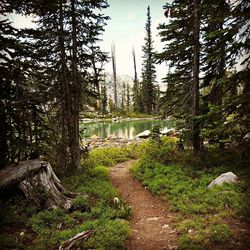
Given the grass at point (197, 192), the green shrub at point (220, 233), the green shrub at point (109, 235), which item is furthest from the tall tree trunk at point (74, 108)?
the green shrub at point (220, 233)

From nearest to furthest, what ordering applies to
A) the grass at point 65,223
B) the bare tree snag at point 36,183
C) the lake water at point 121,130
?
the grass at point 65,223 < the bare tree snag at point 36,183 < the lake water at point 121,130

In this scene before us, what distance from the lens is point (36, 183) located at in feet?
26.0

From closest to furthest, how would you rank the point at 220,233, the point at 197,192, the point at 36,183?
the point at 220,233
the point at 36,183
the point at 197,192

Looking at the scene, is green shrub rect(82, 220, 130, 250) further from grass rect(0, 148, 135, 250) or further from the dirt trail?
the dirt trail

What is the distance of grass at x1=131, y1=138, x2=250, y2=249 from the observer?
596 cm

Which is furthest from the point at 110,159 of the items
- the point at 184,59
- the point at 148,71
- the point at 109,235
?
the point at 148,71

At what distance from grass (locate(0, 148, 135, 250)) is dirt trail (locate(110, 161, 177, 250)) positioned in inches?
14.4

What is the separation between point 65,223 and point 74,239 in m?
1.17

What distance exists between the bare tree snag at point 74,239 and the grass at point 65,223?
0.42 feet

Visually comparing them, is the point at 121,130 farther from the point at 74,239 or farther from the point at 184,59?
the point at 74,239

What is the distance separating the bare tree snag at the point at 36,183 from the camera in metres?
7.72

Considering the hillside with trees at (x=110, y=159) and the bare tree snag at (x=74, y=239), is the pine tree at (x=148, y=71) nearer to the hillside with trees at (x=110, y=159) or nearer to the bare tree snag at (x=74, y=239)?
the hillside with trees at (x=110, y=159)

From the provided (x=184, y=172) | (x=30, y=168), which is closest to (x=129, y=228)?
(x=30, y=168)

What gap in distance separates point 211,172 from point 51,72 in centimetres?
833
